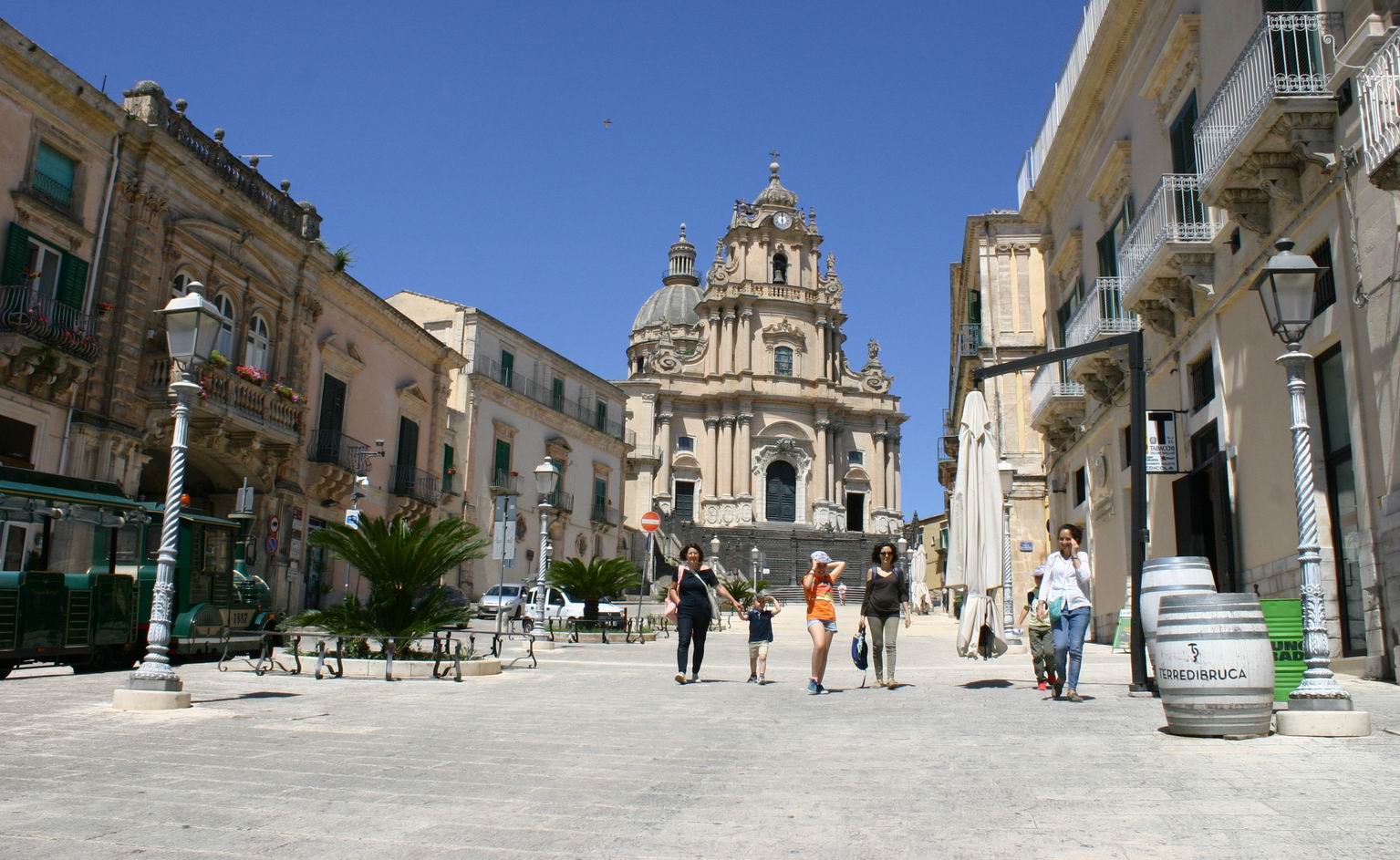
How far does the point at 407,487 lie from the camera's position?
31.6m

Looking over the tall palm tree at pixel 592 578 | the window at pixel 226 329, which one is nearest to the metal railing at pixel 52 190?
the window at pixel 226 329

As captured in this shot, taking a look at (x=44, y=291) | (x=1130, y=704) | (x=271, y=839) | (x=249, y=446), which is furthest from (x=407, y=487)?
(x=271, y=839)

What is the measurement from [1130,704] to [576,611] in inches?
948

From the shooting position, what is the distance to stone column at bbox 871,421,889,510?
64.1 metres

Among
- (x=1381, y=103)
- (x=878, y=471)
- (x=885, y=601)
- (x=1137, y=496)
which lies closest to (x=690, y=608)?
(x=885, y=601)

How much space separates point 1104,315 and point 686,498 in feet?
149

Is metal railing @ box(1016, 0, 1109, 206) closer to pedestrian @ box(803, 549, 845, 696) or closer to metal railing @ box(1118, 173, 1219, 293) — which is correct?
metal railing @ box(1118, 173, 1219, 293)

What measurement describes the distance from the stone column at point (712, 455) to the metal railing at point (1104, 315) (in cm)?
4399

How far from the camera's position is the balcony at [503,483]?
3825 centimetres

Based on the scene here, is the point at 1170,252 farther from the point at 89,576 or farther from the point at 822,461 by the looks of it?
the point at 822,461

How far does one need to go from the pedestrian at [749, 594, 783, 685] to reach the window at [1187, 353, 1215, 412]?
6865 mm

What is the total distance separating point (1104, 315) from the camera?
60.0 ft

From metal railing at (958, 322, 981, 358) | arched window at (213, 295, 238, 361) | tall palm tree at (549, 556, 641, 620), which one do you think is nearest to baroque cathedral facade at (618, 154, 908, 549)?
metal railing at (958, 322, 981, 358)

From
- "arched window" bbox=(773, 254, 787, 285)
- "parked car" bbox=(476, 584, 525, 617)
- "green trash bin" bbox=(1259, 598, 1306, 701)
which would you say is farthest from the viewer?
"arched window" bbox=(773, 254, 787, 285)
